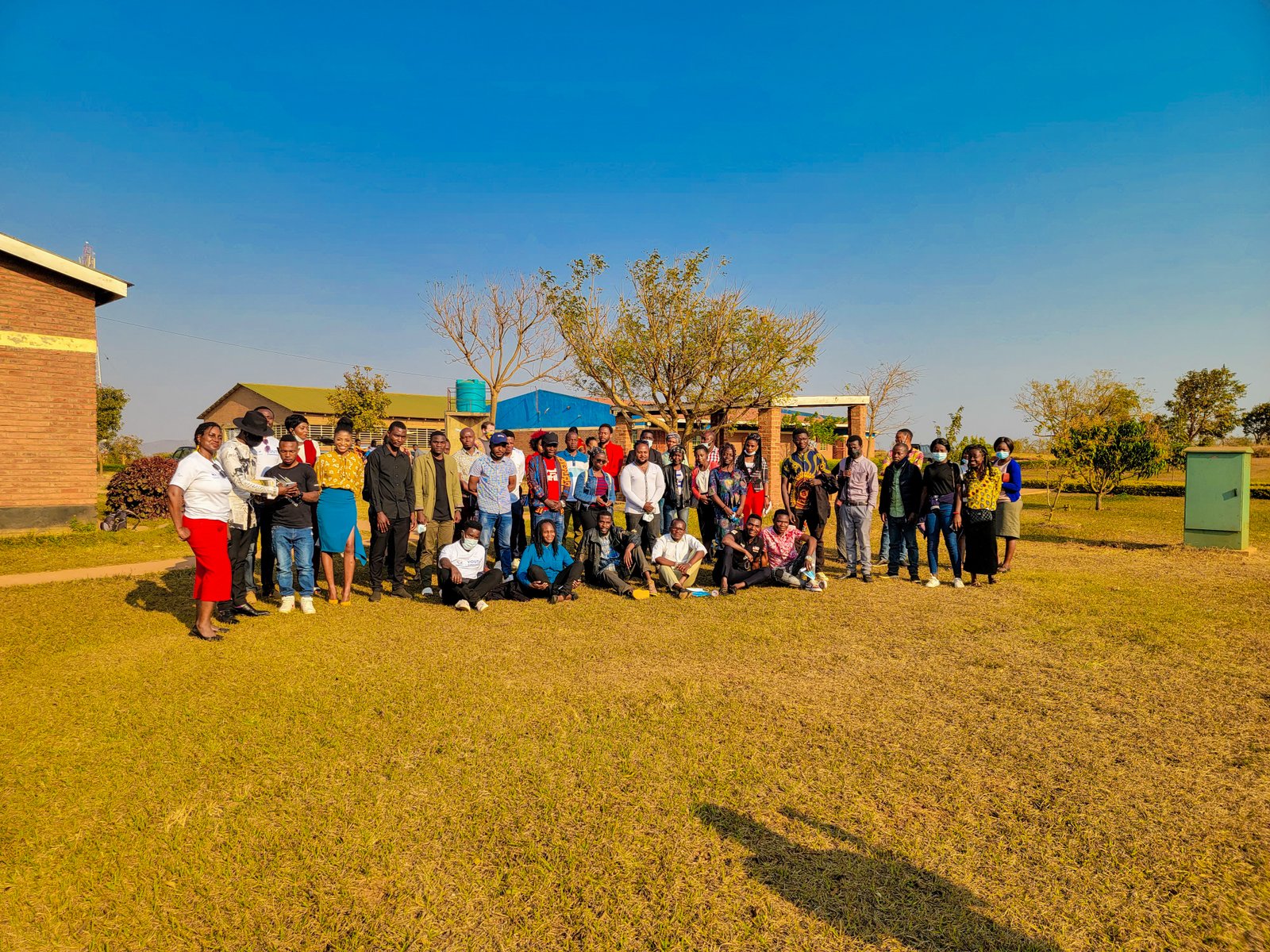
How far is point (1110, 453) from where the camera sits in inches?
666

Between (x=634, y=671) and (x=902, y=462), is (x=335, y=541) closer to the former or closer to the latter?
(x=634, y=671)

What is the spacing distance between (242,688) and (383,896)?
9.00ft

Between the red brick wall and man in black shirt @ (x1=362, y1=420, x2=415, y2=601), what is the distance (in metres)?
8.67

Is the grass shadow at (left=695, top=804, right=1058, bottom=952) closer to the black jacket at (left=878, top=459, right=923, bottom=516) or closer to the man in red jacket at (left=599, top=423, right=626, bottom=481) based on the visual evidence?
the black jacket at (left=878, top=459, right=923, bottom=516)

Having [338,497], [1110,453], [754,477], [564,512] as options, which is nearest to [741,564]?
[754,477]

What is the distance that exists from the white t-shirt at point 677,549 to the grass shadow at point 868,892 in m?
4.94

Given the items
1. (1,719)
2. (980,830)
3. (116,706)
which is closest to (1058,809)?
(980,830)

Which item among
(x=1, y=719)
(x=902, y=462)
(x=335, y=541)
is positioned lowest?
(x=1, y=719)

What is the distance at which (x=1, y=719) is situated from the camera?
412 centimetres

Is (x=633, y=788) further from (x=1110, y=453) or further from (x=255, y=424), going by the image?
(x=1110, y=453)

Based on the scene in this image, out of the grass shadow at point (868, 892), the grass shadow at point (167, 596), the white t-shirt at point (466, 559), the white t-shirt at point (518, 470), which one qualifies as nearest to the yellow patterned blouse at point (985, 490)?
the white t-shirt at point (518, 470)

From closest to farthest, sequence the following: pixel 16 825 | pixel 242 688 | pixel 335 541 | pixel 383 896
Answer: pixel 383 896
pixel 16 825
pixel 242 688
pixel 335 541

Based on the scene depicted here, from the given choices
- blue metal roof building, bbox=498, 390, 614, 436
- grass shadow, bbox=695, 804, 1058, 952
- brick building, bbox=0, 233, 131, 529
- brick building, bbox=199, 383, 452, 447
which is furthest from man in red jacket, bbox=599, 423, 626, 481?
brick building, bbox=199, 383, 452, 447

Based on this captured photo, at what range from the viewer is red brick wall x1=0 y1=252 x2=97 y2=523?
11688 mm
